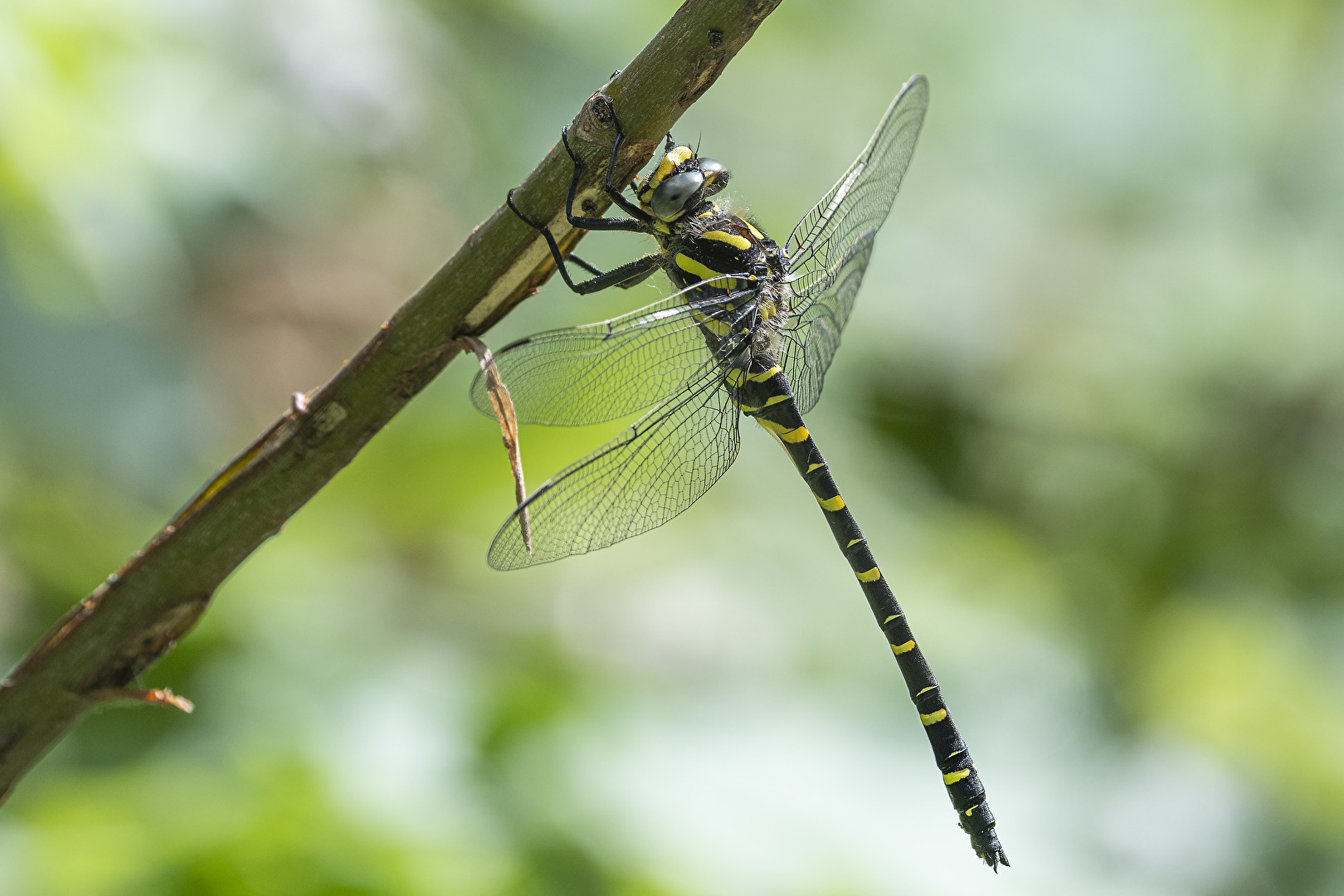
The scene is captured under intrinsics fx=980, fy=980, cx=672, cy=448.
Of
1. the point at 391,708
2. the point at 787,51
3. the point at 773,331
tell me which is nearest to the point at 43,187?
the point at 391,708

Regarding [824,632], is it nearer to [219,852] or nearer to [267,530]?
[219,852]

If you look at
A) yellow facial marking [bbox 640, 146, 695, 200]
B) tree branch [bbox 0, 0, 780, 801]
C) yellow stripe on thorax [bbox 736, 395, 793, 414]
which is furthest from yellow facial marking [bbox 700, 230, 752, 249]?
tree branch [bbox 0, 0, 780, 801]

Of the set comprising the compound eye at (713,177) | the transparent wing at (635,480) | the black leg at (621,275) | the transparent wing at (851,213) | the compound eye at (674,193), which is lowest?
the transparent wing at (635,480)

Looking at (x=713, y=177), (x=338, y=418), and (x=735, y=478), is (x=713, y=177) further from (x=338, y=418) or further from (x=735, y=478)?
(x=735, y=478)

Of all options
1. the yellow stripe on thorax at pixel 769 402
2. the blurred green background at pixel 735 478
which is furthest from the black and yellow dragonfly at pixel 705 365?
the blurred green background at pixel 735 478

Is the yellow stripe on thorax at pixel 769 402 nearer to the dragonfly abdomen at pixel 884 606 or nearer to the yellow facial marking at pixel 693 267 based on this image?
the dragonfly abdomen at pixel 884 606

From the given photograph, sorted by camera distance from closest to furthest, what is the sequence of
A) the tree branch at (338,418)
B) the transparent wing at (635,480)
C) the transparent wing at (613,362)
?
the tree branch at (338,418), the transparent wing at (635,480), the transparent wing at (613,362)

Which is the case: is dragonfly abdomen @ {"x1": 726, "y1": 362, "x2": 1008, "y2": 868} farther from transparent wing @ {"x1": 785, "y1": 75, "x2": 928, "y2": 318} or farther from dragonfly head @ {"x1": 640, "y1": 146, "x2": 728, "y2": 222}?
dragonfly head @ {"x1": 640, "y1": 146, "x2": 728, "y2": 222}

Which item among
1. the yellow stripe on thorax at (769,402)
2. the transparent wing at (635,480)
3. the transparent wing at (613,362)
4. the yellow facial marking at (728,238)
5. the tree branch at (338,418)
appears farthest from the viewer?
the yellow stripe on thorax at (769,402)
